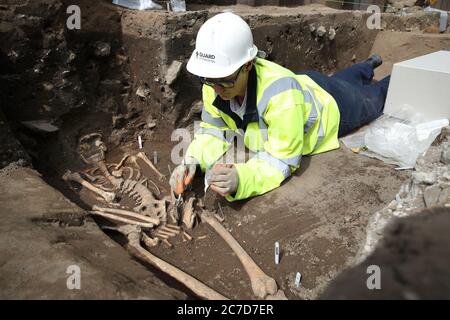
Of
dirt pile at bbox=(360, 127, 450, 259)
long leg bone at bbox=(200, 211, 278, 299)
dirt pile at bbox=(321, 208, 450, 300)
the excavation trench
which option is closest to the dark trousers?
the excavation trench

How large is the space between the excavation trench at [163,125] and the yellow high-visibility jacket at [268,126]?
0.23 m

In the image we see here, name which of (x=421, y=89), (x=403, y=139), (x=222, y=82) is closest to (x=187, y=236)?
(x=222, y=82)

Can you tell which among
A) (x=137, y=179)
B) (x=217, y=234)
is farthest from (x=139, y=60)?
(x=217, y=234)

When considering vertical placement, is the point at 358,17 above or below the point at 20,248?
above

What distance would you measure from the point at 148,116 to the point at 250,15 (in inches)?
65.7

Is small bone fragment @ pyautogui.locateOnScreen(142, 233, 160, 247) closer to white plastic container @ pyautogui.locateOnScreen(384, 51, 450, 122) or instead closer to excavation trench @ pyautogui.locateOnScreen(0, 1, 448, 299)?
excavation trench @ pyautogui.locateOnScreen(0, 1, 448, 299)

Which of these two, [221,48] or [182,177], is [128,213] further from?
[221,48]

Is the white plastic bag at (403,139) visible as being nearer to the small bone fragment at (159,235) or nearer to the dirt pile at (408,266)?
the small bone fragment at (159,235)

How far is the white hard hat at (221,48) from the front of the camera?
8.79ft

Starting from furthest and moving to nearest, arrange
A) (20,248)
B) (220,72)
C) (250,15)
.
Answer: (250,15)
(220,72)
(20,248)

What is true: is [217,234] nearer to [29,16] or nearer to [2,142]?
[2,142]

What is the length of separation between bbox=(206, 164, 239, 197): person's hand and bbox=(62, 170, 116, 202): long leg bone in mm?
956

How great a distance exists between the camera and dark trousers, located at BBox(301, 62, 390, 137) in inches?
147

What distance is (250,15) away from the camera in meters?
4.31
